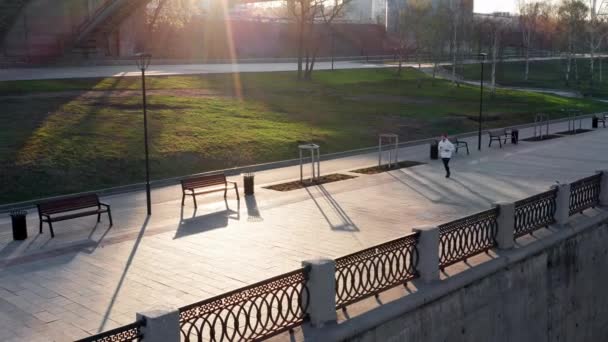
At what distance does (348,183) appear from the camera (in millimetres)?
19984

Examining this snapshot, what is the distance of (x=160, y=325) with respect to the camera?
6.70 meters

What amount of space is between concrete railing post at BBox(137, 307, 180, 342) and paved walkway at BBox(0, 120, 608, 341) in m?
2.46

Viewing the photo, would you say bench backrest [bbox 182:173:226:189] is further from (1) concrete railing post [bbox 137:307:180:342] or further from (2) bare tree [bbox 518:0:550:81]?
(2) bare tree [bbox 518:0:550:81]

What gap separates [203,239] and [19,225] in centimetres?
355

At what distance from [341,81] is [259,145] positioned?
23554 millimetres

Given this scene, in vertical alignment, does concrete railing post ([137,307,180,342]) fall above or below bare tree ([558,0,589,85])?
below

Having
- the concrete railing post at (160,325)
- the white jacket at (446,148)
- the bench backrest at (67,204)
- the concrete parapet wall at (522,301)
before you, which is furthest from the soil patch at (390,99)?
the concrete railing post at (160,325)

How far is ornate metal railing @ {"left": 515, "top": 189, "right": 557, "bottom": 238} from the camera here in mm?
11898

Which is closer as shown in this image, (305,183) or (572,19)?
(305,183)

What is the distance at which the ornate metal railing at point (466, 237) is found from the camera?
1032cm

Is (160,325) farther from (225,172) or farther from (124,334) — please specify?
(225,172)

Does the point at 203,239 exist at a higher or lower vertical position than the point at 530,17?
lower

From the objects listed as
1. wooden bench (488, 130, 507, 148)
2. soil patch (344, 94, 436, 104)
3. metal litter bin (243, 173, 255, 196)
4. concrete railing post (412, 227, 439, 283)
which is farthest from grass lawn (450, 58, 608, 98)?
concrete railing post (412, 227, 439, 283)

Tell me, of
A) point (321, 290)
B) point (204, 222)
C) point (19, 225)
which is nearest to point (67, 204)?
point (19, 225)
